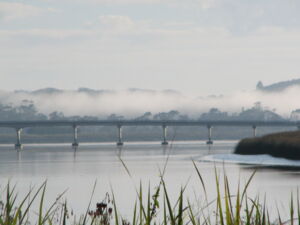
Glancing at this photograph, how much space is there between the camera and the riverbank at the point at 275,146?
81.2 meters

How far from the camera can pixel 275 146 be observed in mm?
84750

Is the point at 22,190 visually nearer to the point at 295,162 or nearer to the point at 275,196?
the point at 275,196

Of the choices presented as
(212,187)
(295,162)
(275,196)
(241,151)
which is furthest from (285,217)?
(241,151)

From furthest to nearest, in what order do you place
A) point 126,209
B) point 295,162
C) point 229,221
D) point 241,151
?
1. point 241,151
2. point 295,162
3. point 126,209
4. point 229,221

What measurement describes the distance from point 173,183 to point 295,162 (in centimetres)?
2930

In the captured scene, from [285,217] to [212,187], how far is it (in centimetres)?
1905

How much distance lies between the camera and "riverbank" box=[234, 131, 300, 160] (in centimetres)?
8125

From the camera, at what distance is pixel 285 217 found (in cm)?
2816

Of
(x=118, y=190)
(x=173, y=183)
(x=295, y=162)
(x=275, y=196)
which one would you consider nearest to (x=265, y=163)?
(x=295, y=162)

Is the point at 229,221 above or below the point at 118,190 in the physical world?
above

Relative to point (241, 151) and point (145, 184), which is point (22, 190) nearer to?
point (145, 184)

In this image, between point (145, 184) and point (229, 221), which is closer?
point (229, 221)

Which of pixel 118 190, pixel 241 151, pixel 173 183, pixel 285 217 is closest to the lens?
pixel 285 217

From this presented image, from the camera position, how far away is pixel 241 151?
94.4m
